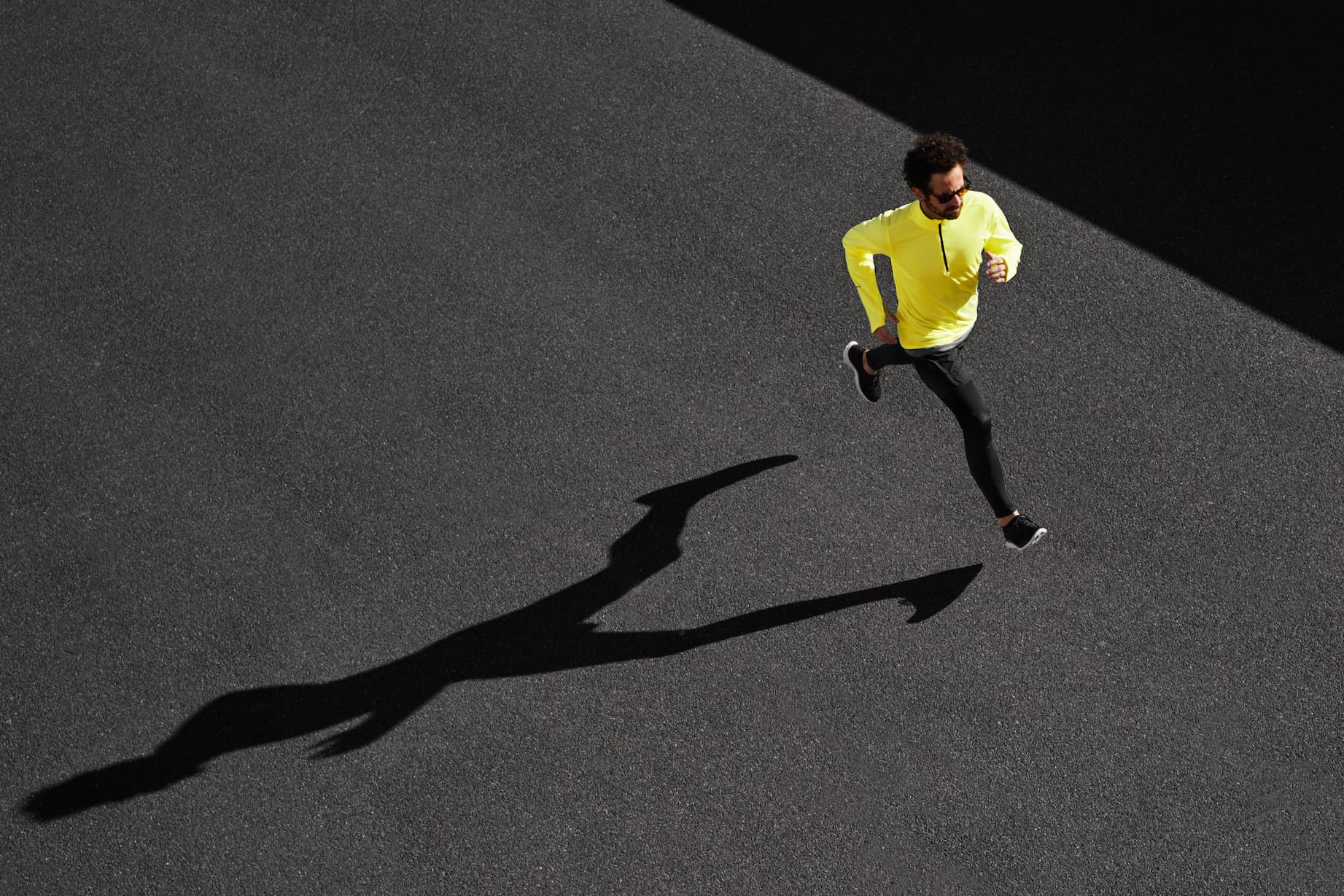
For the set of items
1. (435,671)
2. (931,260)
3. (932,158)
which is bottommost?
(435,671)

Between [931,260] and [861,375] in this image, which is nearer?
[931,260]

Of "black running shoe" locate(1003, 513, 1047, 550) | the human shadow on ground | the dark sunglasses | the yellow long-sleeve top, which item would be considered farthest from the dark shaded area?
the human shadow on ground

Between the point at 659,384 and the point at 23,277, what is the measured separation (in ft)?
13.1

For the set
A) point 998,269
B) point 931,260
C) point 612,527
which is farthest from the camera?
point 612,527

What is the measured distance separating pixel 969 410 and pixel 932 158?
1.22m

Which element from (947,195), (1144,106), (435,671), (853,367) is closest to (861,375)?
(853,367)

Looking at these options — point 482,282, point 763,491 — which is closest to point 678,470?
point 763,491

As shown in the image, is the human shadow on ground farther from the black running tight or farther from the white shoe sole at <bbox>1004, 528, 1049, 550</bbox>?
the black running tight

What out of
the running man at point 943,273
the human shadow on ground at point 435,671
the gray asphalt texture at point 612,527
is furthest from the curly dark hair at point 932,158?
the human shadow on ground at point 435,671

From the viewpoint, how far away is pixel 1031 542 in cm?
561

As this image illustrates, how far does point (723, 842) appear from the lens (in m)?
5.15

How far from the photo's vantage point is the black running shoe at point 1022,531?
18.3ft

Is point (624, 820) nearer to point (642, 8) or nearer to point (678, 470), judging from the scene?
point (678, 470)

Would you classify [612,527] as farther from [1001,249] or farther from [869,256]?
[1001,249]
